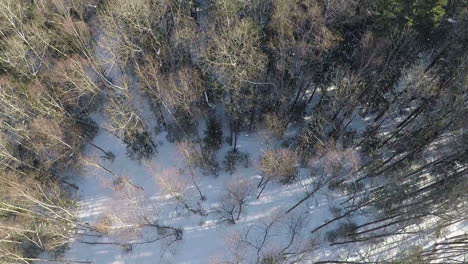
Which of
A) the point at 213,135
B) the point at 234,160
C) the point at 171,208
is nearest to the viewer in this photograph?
the point at 171,208

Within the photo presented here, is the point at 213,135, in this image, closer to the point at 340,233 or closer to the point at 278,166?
the point at 278,166

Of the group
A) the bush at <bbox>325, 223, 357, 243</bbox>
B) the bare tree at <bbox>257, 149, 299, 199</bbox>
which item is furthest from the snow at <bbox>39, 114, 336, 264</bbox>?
the bush at <bbox>325, 223, 357, 243</bbox>

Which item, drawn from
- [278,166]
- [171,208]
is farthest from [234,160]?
[171,208]

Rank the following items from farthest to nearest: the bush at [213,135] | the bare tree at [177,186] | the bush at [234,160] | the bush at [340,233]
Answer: the bush at [213,135] < the bush at [234,160] < the bare tree at [177,186] < the bush at [340,233]

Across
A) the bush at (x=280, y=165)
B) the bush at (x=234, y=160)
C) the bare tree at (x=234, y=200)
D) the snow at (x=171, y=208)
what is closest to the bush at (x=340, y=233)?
the snow at (x=171, y=208)

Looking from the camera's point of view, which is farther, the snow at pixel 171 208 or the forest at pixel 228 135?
the snow at pixel 171 208

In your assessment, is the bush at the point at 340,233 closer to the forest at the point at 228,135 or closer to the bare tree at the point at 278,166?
the forest at the point at 228,135

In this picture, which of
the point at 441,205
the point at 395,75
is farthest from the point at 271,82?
A: the point at 441,205

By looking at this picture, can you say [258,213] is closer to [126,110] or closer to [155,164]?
[155,164]
